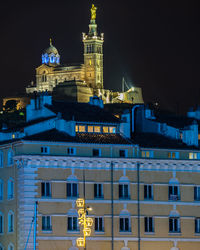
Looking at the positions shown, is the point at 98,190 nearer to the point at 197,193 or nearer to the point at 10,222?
the point at 10,222

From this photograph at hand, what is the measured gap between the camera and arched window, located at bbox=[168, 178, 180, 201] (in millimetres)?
80750

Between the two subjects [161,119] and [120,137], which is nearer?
[120,137]

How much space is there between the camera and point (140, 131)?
8819 centimetres

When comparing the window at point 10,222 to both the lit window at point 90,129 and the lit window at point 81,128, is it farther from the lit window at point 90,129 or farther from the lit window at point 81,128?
the lit window at point 90,129

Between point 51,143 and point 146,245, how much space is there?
10.8 m

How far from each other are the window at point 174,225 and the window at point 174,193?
1567 mm

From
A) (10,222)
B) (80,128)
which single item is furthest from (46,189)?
(80,128)

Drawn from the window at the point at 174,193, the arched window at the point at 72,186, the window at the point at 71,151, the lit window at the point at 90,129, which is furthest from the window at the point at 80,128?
the window at the point at 174,193

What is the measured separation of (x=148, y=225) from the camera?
7962 cm

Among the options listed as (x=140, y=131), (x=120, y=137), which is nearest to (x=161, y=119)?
(x=140, y=131)

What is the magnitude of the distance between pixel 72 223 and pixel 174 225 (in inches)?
340

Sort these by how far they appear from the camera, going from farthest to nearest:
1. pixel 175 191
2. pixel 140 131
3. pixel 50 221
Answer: pixel 140 131 < pixel 175 191 < pixel 50 221

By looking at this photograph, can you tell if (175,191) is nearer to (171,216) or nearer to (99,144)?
(171,216)

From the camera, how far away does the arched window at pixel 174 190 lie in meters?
80.8
